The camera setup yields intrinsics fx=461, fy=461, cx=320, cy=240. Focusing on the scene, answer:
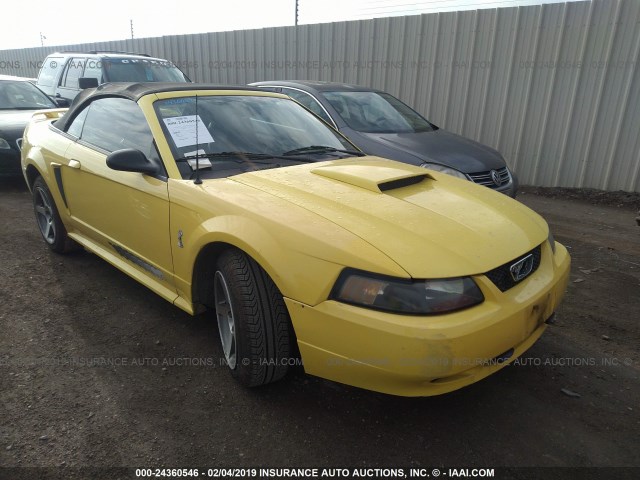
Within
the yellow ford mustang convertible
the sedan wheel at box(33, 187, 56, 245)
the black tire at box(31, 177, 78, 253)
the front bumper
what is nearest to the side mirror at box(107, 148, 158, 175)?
the yellow ford mustang convertible

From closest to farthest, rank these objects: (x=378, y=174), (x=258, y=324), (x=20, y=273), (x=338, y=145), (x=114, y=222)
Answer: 1. (x=258, y=324)
2. (x=378, y=174)
3. (x=114, y=222)
4. (x=338, y=145)
5. (x=20, y=273)

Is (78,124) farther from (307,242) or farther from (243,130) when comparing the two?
(307,242)

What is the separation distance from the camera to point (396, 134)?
216 inches

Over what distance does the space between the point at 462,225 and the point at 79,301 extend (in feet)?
9.27

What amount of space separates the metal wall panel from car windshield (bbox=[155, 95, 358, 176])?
5149 millimetres

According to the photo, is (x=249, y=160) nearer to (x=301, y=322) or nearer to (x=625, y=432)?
(x=301, y=322)

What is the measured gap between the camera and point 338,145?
135 inches

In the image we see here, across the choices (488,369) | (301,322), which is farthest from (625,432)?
(301,322)

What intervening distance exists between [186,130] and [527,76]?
20.8 ft

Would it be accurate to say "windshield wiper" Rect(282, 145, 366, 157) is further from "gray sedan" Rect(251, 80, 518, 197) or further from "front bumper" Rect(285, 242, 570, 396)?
"gray sedan" Rect(251, 80, 518, 197)

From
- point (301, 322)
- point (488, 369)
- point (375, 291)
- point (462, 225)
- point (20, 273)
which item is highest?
point (462, 225)

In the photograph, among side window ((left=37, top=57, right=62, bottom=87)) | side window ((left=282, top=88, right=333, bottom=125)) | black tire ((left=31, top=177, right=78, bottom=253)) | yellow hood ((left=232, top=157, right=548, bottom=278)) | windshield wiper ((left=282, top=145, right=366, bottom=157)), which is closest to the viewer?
yellow hood ((left=232, top=157, right=548, bottom=278))

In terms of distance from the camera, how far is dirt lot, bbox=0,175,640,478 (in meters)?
2.07

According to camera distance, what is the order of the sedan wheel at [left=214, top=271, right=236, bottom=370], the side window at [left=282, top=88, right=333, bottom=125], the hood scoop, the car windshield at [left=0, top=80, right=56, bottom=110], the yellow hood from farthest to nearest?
the car windshield at [left=0, top=80, right=56, bottom=110] → the side window at [left=282, top=88, right=333, bottom=125] → the hood scoop → the sedan wheel at [left=214, top=271, right=236, bottom=370] → the yellow hood
